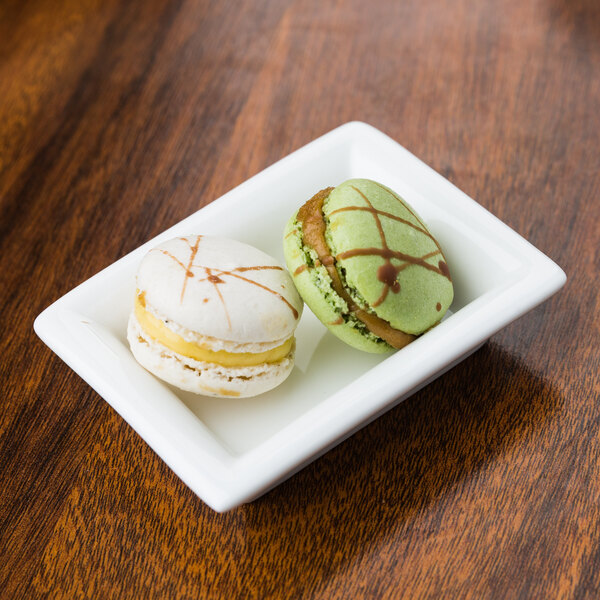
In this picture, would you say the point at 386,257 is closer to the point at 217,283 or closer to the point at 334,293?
the point at 334,293

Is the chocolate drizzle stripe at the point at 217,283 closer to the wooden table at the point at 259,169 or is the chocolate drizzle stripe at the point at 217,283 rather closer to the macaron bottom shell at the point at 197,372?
the macaron bottom shell at the point at 197,372

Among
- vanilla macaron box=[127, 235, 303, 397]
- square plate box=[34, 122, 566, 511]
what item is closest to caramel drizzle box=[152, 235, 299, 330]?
vanilla macaron box=[127, 235, 303, 397]

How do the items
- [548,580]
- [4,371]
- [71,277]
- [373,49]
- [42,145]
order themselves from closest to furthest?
[548,580] → [4,371] → [71,277] → [42,145] → [373,49]

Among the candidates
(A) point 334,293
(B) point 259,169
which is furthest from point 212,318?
(B) point 259,169

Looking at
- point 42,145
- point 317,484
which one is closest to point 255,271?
point 317,484

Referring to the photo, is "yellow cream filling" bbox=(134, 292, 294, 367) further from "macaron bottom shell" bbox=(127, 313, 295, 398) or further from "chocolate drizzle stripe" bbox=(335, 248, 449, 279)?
"chocolate drizzle stripe" bbox=(335, 248, 449, 279)

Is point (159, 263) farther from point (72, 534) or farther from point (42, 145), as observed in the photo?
point (42, 145)
